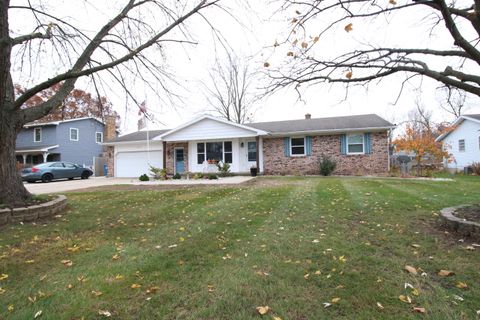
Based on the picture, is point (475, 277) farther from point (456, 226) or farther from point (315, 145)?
point (315, 145)

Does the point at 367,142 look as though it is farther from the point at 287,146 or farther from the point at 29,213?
the point at 29,213

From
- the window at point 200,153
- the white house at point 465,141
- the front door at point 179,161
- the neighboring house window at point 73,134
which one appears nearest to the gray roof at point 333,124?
the window at point 200,153

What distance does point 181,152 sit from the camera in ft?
66.0

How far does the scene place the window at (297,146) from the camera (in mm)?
17781

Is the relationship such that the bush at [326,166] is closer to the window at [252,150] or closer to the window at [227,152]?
the window at [252,150]

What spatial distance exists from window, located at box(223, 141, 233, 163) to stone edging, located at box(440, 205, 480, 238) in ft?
47.9

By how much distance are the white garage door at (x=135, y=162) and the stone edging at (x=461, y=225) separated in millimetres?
18608

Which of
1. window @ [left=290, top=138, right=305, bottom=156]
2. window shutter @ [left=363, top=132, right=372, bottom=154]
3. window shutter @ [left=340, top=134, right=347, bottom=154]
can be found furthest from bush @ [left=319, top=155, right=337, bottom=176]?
window shutter @ [left=363, top=132, right=372, bottom=154]

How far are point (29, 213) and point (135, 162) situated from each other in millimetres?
16474

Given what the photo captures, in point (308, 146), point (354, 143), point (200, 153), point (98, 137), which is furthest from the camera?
point (98, 137)

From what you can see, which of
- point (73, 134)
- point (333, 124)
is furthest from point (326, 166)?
point (73, 134)

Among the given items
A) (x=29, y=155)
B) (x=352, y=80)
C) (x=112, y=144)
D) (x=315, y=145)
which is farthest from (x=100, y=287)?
(x=29, y=155)

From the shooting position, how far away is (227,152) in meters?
18.8

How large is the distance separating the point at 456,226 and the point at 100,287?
4.77m
